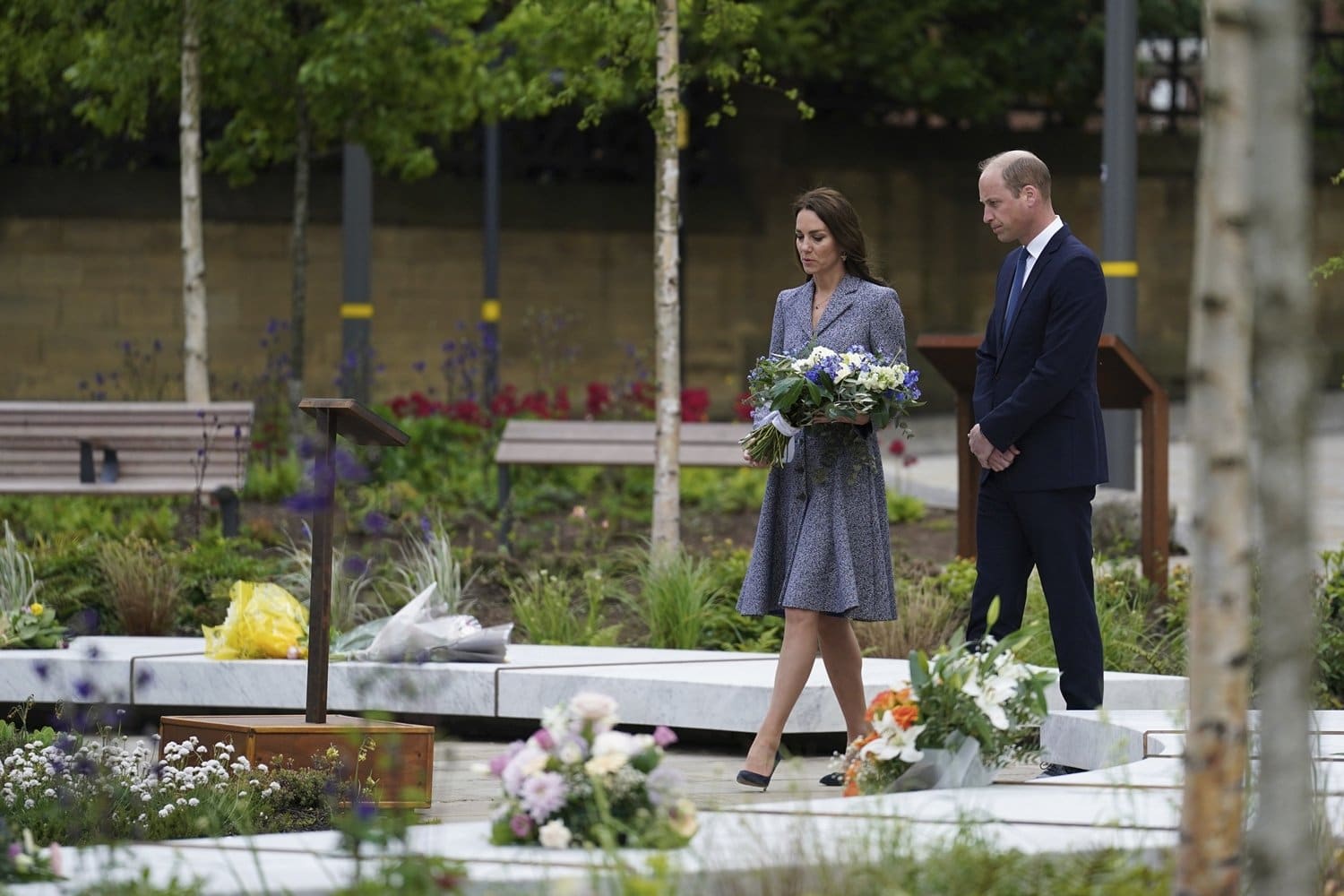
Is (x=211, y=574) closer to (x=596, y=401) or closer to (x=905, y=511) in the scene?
(x=905, y=511)

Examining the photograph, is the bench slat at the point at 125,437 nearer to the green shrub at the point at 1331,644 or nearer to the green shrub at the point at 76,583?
the green shrub at the point at 76,583

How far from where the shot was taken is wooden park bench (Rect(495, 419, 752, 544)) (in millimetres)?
10102

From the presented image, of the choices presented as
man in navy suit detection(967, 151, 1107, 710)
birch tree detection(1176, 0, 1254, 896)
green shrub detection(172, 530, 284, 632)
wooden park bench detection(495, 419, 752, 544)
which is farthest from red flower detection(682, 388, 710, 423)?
birch tree detection(1176, 0, 1254, 896)

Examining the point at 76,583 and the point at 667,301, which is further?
the point at 667,301

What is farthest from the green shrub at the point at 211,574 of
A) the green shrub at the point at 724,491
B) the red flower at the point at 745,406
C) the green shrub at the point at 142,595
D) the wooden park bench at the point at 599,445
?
the green shrub at the point at 724,491

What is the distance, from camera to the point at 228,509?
945 cm

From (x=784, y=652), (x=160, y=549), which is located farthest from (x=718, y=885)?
(x=160, y=549)

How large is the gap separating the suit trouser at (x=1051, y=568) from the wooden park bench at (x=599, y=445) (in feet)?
13.8

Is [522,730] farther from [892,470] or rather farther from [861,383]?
[892,470]

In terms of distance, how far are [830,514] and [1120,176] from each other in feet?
22.3

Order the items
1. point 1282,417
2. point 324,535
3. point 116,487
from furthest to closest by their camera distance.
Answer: point 116,487 → point 324,535 → point 1282,417

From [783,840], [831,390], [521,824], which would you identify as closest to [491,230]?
[831,390]

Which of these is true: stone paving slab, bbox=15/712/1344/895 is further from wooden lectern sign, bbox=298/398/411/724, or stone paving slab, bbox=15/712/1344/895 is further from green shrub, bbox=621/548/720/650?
green shrub, bbox=621/548/720/650

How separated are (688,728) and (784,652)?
120 centimetres
